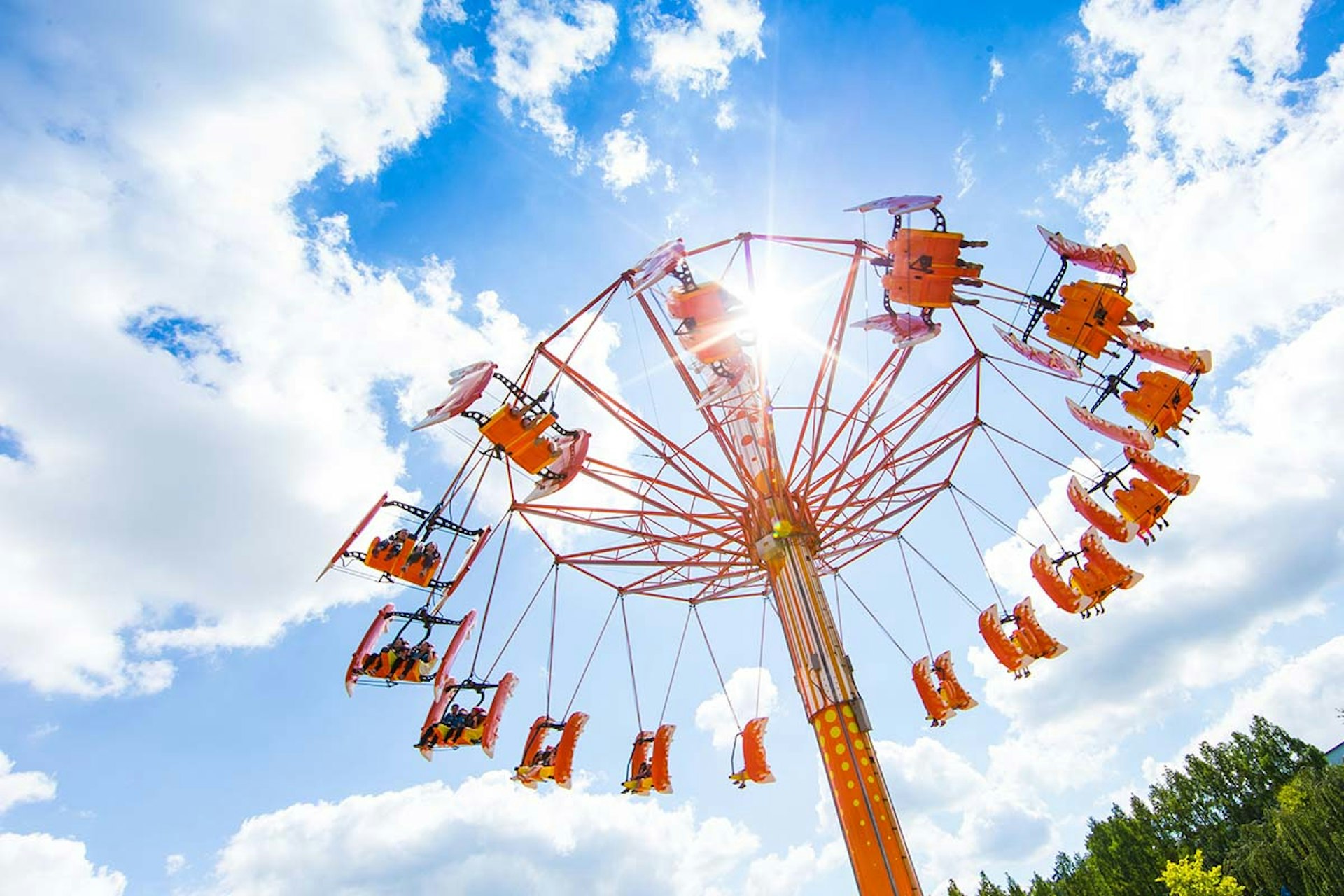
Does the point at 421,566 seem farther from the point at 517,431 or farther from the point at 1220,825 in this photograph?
the point at 1220,825

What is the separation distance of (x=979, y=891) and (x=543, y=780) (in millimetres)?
51973

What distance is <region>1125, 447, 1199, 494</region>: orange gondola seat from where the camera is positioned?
57.6ft

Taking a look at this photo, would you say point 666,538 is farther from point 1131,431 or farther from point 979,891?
point 979,891

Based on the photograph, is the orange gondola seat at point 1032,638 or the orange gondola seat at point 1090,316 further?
the orange gondola seat at point 1032,638

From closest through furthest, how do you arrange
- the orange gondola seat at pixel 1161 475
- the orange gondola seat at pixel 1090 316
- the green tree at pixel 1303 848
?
the orange gondola seat at pixel 1090 316 → the orange gondola seat at pixel 1161 475 → the green tree at pixel 1303 848

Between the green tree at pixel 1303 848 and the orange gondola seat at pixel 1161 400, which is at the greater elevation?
the orange gondola seat at pixel 1161 400

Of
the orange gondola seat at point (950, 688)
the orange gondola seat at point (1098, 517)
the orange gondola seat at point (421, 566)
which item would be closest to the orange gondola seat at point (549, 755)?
the orange gondola seat at point (421, 566)

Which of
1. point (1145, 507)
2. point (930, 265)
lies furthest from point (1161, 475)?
point (930, 265)

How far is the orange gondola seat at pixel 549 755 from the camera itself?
826 inches

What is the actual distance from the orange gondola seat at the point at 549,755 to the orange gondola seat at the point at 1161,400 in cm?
1677

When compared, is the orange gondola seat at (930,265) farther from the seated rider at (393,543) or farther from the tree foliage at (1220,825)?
the tree foliage at (1220,825)

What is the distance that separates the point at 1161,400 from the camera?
16.0m

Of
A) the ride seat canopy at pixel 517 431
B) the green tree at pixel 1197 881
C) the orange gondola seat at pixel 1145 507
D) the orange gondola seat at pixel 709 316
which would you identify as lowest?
the green tree at pixel 1197 881

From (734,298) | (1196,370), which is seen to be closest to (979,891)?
(1196,370)
